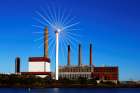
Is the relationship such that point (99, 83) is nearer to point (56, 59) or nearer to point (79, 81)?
point (79, 81)

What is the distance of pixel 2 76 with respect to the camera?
190m

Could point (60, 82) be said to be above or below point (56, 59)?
below

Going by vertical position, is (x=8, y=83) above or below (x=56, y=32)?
below

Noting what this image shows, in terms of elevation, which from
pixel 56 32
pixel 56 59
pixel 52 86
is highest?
pixel 56 32

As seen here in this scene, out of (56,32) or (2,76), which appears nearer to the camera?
(56,32)

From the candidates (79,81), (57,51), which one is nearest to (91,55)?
(79,81)

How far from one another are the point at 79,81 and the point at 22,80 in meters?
30.3

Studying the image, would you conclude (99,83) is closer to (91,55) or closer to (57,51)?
(91,55)

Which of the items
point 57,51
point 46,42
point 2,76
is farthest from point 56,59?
point 2,76

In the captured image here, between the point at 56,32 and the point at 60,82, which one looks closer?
the point at 56,32

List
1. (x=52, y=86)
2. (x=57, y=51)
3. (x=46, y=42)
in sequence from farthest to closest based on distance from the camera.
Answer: (x=46, y=42), (x=52, y=86), (x=57, y=51)

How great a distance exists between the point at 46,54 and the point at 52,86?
28108mm

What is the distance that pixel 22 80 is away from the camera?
589 feet

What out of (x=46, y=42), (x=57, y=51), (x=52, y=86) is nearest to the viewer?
(x=57, y=51)
